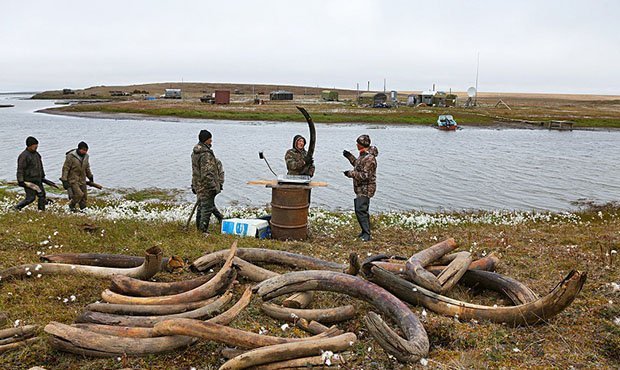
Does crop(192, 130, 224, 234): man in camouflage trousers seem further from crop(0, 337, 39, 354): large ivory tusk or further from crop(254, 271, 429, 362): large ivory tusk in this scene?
crop(0, 337, 39, 354): large ivory tusk

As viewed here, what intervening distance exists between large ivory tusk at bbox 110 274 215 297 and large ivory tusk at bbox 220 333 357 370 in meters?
2.26

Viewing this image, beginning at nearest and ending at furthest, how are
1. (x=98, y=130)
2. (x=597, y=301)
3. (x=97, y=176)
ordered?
(x=597, y=301)
(x=97, y=176)
(x=98, y=130)

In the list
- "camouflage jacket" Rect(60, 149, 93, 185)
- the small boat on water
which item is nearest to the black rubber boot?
"camouflage jacket" Rect(60, 149, 93, 185)

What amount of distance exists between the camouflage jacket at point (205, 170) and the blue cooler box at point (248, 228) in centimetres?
91

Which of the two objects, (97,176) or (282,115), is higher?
(282,115)

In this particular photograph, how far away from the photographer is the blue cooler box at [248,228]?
461 inches

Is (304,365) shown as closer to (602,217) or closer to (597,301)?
(597,301)

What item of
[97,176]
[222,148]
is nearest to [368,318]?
[97,176]

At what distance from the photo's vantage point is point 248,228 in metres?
11.8

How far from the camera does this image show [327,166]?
3005 centimetres

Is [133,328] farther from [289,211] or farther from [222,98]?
[222,98]

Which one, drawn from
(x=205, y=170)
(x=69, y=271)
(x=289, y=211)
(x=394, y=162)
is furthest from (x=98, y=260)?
(x=394, y=162)

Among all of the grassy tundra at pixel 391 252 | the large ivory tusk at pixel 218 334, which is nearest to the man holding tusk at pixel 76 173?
the grassy tundra at pixel 391 252

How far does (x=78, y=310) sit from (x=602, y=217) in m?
17.7
